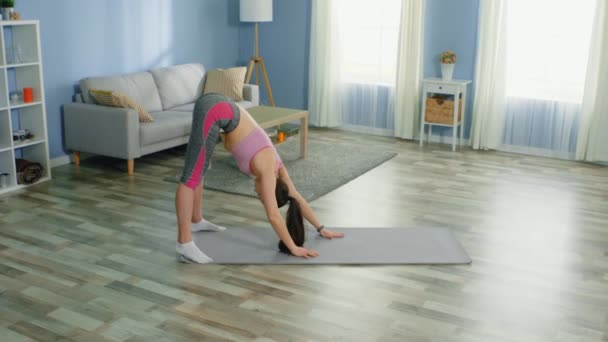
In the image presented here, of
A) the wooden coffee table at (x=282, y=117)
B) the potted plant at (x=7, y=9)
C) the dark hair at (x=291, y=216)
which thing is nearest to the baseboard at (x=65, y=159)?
the potted plant at (x=7, y=9)

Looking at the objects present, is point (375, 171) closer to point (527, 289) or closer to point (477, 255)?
point (477, 255)

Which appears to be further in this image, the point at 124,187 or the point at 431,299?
the point at 124,187

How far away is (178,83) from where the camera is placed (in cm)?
686

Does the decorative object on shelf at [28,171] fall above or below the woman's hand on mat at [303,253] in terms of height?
above

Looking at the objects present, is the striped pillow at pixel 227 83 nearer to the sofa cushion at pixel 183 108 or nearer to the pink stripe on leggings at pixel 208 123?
the sofa cushion at pixel 183 108

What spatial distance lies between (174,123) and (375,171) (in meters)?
1.80

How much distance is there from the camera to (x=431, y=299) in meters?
3.58

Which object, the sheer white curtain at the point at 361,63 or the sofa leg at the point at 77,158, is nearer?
the sofa leg at the point at 77,158

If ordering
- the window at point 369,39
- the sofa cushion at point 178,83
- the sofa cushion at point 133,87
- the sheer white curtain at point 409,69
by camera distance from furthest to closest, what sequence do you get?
the window at point 369,39
the sheer white curtain at point 409,69
the sofa cushion at point 178,83
the sofa cushion at point 133,87

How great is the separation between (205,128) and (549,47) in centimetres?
394

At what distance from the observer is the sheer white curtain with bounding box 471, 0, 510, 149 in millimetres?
6570

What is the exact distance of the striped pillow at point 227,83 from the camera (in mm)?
7051

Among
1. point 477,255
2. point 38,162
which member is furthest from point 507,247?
point 38,162

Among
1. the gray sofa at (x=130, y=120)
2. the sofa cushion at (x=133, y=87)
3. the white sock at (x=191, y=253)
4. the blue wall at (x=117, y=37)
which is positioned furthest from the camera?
the sofa cushion at (x=133, y=87)
